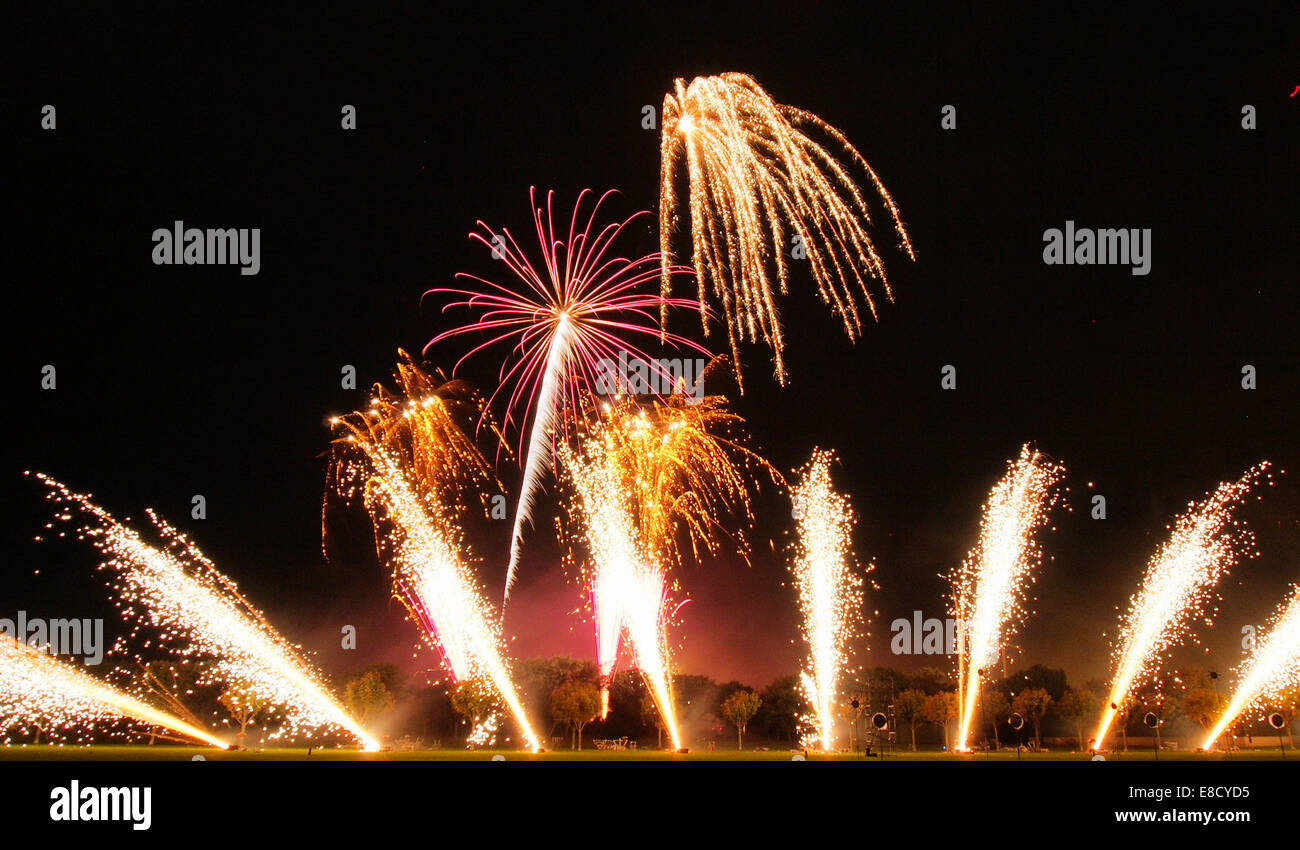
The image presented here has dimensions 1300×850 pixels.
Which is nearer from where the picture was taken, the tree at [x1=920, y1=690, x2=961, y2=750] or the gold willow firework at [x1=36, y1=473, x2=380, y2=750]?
the gold willow firework at [x1=36, y1=473, x2=380, y2=750]

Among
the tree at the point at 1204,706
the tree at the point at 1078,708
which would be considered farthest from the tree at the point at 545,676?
the tree at the point at 1204,706

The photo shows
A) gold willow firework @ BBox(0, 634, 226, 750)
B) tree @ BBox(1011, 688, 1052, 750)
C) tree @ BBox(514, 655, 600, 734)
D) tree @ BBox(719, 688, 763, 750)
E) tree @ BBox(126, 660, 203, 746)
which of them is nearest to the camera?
gold willow firework @ BBox(0, 634, 226, 750)

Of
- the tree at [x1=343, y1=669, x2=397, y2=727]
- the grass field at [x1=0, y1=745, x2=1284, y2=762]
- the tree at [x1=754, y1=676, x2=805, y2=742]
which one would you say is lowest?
the tree at [x1=754, y1=676, x2=805, y2=742]

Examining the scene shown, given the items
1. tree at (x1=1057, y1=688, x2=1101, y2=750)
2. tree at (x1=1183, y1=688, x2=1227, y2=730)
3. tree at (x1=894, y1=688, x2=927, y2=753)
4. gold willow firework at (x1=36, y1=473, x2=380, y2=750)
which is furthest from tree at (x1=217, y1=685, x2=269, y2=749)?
tree at (x1=1183, y1=688, x2=1227, y2=730)

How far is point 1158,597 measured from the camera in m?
39.4

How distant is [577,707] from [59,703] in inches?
1097

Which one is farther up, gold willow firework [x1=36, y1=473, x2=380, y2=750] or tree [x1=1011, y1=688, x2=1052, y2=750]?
gold willow firework [x1=36, y1=473, x2=380, y2=750]

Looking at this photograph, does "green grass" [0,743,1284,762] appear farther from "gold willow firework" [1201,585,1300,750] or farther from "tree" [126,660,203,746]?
"tree" [126,660,203,746]

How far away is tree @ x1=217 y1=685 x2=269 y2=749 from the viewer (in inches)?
2077

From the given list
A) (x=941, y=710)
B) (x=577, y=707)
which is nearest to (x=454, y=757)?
(x=577, y=707)

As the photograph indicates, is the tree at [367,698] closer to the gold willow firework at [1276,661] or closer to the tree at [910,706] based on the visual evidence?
the tree at [910,706]

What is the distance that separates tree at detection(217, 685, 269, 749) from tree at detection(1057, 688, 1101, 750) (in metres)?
48.3
